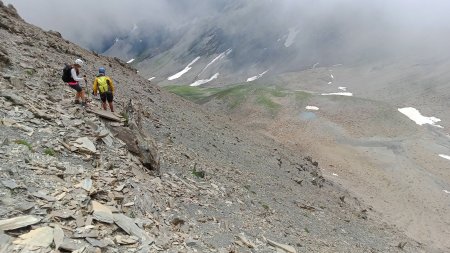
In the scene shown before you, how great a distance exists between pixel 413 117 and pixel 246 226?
64.6m

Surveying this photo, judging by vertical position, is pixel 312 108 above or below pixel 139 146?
below

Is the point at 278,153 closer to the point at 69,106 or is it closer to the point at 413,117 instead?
the point at 69,106

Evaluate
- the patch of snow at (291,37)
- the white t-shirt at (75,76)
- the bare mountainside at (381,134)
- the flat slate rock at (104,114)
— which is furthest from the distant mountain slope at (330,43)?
the white t-shirt at (75,76)

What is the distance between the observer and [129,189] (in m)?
14.3

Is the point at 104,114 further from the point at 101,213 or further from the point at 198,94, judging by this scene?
the point at 198,94

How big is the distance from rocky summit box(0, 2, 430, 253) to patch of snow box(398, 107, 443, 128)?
42675mm

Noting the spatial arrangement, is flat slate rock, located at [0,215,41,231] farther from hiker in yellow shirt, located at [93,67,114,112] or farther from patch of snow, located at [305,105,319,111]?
patch of snow, located at [305,105,319,111]

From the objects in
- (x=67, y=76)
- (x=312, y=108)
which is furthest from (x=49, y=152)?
(x=312, y=108)

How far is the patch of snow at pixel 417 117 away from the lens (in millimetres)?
69250

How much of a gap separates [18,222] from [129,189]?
4.80m

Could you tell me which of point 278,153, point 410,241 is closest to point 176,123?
point 278,153

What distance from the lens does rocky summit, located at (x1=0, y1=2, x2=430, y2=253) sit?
436 inches

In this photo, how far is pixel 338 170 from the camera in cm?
4891

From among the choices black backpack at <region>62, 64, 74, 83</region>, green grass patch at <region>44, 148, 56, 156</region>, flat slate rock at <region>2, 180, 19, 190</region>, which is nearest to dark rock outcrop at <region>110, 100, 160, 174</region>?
black backpack at <region>62, 64, 74, 83</region>
